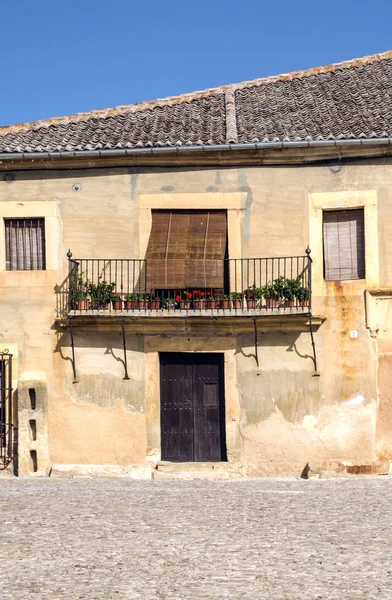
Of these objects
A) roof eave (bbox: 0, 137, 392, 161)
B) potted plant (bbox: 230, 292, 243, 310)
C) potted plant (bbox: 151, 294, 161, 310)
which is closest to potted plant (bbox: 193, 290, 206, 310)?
potted plant (bbox: 230, 292, 243, 310)

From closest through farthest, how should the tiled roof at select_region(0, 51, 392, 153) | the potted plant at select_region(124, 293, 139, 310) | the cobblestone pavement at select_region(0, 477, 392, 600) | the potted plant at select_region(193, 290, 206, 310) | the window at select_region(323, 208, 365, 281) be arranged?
the cobblestone pavement at select_region(0, 477, 392, 600) < the potted plant at select_region(193, 290, 206, 310) < the potted plant at select_region(124, 293, 139, 310) < the window at select_region(323, 208, 365, 281) < the tiled roof at select_region(0, 51, 392, 153)

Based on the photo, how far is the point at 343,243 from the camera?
17688 mm

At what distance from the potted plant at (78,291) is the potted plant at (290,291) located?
335 centimetres

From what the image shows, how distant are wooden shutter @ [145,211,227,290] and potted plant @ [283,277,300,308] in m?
1.10

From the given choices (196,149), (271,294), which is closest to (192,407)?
(271,294)

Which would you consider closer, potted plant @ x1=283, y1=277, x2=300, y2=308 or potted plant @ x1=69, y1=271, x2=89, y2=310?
potted plant @ x1=283, y1=277, x2=300, y2=308

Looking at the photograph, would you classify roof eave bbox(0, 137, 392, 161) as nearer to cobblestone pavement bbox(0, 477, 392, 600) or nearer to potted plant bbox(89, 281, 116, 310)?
potted plant bbox(89, 281, 116, 310)

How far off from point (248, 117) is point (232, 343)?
4664 mm

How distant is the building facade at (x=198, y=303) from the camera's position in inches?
681

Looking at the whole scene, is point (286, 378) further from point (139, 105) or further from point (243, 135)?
point (139, 105)

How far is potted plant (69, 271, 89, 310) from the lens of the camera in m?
17.3

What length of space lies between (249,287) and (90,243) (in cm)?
288

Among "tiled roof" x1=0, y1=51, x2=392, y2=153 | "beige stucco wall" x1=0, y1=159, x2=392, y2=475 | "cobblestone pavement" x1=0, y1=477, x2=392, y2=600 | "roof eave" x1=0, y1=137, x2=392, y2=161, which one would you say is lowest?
"cobblestone pavement" x1=0, y1=477, x2=392, y2=600

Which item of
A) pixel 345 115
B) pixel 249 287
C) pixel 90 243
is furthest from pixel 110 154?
pixel 345 115
